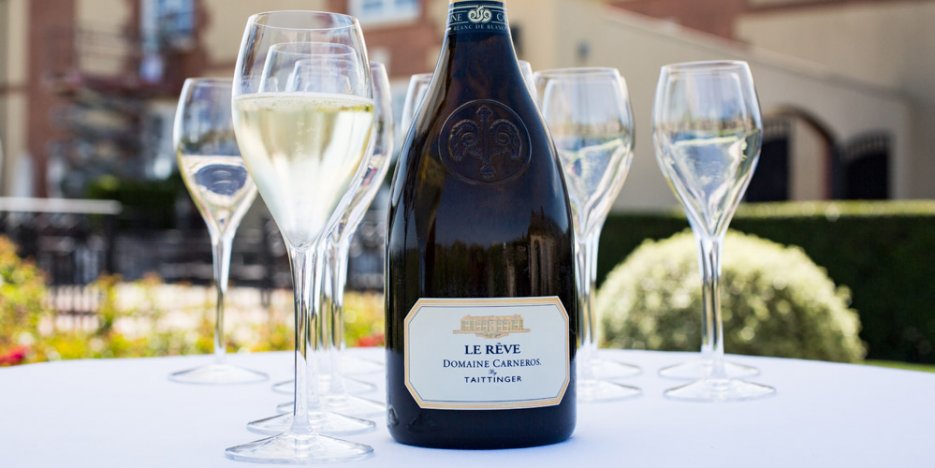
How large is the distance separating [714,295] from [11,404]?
3.22ft

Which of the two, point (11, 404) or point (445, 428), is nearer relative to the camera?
point (445, 428)

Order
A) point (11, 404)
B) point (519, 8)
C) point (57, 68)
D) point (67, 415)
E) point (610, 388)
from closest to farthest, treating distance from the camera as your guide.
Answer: point (67, 415) < point (11, 404) < point (610, 388) < point (519, 8) < point (57, 68)

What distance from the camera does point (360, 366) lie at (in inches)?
77.7

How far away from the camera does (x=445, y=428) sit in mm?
1171

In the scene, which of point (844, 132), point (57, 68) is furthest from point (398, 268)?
point (57, 68)

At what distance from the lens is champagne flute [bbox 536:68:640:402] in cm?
172

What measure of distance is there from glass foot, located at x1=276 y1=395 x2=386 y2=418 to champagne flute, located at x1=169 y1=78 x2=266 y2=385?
0.37m

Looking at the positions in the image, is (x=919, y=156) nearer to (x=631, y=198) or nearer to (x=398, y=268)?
(x=631, y=198)

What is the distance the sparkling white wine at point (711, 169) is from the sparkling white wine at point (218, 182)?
0.71 meters

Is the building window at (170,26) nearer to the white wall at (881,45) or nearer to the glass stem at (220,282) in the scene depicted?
the white wall at (881,45)

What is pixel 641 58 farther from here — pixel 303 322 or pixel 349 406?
pixel 303 322

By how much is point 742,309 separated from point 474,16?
381cm

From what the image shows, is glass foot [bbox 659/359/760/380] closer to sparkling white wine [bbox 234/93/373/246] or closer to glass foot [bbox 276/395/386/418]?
glass foot [bbox 276/395/386/418]

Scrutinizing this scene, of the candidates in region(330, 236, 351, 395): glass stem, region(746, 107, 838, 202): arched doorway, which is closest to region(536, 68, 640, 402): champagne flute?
region(330, 236, 351, 395): glass stem
